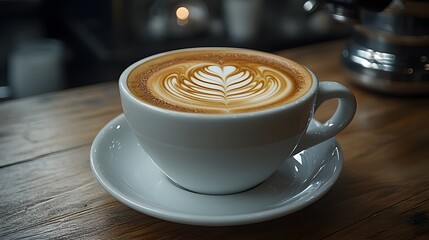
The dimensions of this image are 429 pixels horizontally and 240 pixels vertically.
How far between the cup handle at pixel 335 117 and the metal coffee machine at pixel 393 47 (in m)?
0.22

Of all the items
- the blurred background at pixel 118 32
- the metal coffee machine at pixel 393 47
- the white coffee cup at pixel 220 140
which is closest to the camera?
the white coffee cup at pixel 220 140

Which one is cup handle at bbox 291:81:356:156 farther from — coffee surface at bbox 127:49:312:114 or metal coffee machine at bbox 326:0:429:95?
metal coffee machine at bbox 326:0:429:95

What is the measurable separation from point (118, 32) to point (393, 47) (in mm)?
881

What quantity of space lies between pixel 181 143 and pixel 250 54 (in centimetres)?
18

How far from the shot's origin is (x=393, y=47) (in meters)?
0.81

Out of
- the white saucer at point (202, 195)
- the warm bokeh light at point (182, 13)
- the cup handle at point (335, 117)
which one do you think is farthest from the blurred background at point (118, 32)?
the cup handle at point (335, 117)

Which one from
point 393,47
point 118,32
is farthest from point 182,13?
point 393,47

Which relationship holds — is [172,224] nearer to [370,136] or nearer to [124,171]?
[124,171]

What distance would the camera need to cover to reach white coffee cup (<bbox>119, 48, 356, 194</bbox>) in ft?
1.57

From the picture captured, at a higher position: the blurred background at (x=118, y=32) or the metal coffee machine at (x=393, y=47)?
the metal coffee machine at (x=393, y=47)

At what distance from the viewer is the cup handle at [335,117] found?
22.0 inches

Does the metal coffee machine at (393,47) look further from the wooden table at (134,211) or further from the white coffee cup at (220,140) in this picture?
the white coffee cup at (220,140)

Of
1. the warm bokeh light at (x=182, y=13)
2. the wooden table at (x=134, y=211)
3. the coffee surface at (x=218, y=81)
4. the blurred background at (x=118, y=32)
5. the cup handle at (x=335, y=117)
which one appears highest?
the coffee surface at (x=218, y=81)

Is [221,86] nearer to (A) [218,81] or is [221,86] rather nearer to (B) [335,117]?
(A) [218,81]
